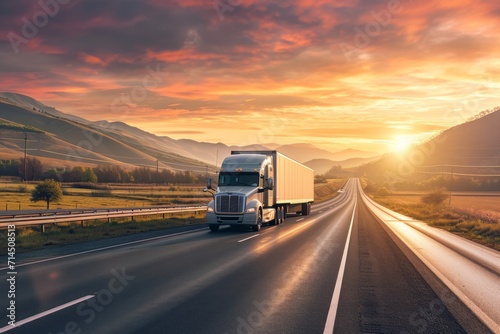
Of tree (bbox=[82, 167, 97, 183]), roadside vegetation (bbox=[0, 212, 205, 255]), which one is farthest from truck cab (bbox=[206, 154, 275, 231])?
tree (bbox=[82, 167, 97, 183])

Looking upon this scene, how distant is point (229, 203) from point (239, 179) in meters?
2.35

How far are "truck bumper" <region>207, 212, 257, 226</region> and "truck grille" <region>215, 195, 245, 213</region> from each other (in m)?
0.26

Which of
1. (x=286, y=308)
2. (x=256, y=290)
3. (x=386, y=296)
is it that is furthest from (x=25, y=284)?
(x=386, y=296)

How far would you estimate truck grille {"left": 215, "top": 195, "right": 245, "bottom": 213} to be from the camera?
23.5 m

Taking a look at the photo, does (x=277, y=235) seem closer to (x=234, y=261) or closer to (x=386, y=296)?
(x=234, y=261)

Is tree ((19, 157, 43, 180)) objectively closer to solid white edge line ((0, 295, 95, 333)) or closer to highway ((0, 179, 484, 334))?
highway ((0, 179, 484, 334))

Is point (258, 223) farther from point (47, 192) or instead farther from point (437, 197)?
point (437, 197)

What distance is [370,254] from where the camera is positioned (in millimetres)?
16438

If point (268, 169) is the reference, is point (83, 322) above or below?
below

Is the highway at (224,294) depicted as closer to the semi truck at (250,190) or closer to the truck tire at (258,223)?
the semi truck at (250,190)

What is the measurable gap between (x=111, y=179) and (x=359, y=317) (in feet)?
409


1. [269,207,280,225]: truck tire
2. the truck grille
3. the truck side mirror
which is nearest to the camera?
the truck grille

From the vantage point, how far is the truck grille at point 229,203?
923 inches

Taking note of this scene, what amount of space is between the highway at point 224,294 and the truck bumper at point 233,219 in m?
7.42
